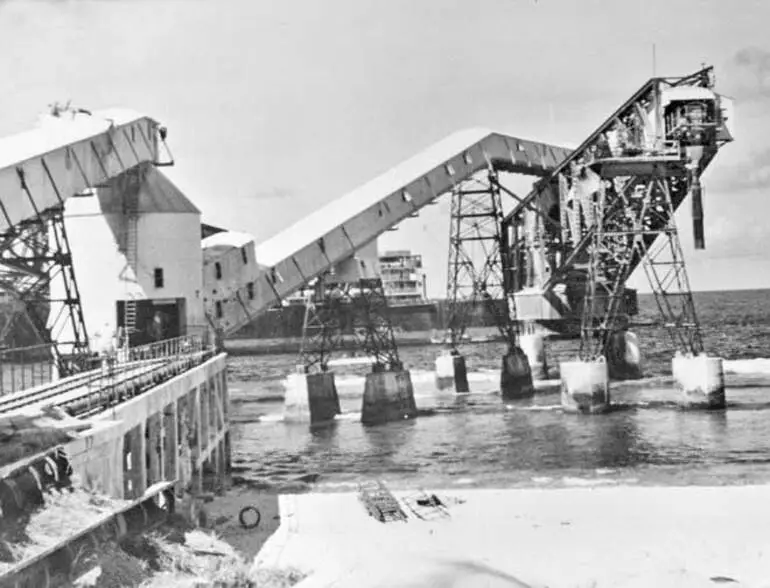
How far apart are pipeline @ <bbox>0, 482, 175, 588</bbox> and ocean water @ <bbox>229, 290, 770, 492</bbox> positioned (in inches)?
470

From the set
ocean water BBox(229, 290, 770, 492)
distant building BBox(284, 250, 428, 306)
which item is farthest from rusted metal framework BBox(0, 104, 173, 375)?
distant building BBox(284, 250, 428, 306)

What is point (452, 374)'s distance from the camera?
54000mm

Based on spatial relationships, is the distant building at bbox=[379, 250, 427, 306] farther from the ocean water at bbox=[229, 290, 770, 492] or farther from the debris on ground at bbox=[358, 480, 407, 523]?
the debris on ground at bbox=[358, 480, 407, 523]

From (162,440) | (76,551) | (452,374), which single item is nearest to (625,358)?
(452,374)

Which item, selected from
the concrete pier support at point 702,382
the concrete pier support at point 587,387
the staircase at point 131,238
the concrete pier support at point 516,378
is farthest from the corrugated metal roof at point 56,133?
the concrete pier support at point 516,378

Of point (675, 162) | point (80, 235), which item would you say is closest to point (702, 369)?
point (675, 162)

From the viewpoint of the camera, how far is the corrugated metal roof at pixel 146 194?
1072 inches

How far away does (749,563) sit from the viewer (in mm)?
15469

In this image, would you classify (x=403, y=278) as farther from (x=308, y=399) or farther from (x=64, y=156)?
(x=64, y=156)

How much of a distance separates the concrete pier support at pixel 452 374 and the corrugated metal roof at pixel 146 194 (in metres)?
29.1

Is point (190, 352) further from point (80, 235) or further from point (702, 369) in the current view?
point (702, 369)

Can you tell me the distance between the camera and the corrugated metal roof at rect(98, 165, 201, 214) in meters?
27.2

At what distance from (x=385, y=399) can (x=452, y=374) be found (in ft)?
43.9

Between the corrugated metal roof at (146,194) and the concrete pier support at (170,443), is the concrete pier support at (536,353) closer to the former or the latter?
the corrugated metal roof at (146,194)
